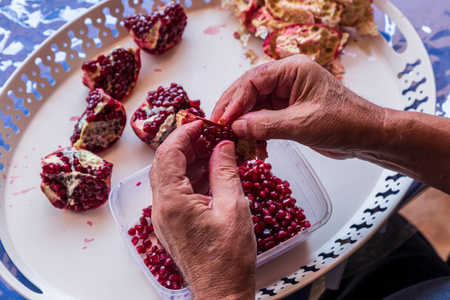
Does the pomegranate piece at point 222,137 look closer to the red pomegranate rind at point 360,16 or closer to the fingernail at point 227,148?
the fingernail at point 227,148

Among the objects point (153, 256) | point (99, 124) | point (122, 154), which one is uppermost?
point (99, 124)

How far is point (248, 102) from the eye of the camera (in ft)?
3.65

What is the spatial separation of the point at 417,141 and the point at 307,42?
0.57m

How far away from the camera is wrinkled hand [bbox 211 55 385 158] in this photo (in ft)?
3.33

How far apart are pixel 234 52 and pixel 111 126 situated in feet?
1.67

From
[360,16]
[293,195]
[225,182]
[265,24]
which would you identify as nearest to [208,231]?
[225,182]

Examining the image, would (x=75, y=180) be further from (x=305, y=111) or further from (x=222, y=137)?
(x=305, y=111)

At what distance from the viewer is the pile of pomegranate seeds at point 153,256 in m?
1.18

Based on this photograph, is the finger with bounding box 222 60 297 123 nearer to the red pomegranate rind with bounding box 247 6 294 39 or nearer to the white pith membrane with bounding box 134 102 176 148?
the white pith membrane with bounding box 134 102 176 148

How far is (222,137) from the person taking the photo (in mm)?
1065

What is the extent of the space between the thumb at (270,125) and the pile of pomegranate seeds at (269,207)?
0.26 meters

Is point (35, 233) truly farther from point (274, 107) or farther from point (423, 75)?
point (423, 75)

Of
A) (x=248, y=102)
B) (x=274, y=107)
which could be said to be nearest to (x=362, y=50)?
(x=274, y=107)

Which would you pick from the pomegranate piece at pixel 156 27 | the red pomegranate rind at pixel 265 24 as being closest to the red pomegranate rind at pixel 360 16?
the red pomegranate rind at pixel 265 24
